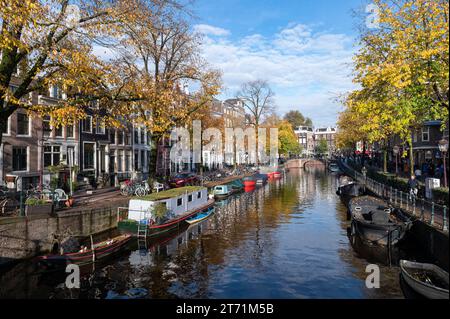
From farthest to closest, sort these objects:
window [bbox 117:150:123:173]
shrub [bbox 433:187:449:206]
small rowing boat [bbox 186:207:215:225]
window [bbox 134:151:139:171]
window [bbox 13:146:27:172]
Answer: window [bbox 134:151:139:171], window [bbox 117:150:123:173], window [bbox 13:146:27:172], small rowing boat [bbox 186:207:215:225], shrub [bbox 433:187:449:206]

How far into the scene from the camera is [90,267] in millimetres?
17000

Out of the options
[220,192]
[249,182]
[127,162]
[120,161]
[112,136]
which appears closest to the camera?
[220,192]

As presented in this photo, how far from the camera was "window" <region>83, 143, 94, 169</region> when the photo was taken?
3738 cm

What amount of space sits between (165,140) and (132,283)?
42249mm

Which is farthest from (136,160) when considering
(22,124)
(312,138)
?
(312,138)

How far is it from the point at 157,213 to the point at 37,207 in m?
7.46

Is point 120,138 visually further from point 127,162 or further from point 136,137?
point 136,137

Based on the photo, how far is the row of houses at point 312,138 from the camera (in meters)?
174

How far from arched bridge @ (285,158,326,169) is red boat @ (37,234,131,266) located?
86.4 m

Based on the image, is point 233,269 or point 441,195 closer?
point 233,269

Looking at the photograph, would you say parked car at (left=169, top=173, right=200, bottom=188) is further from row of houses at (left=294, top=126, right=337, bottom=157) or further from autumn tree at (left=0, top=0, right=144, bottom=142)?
row of houses at (left=294, top=126, right=337, bottom=157)

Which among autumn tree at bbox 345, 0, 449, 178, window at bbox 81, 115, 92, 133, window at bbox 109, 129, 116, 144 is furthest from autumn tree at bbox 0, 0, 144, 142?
window at bbox 109, 129, 116, 144

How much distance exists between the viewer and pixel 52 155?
3309 cm
